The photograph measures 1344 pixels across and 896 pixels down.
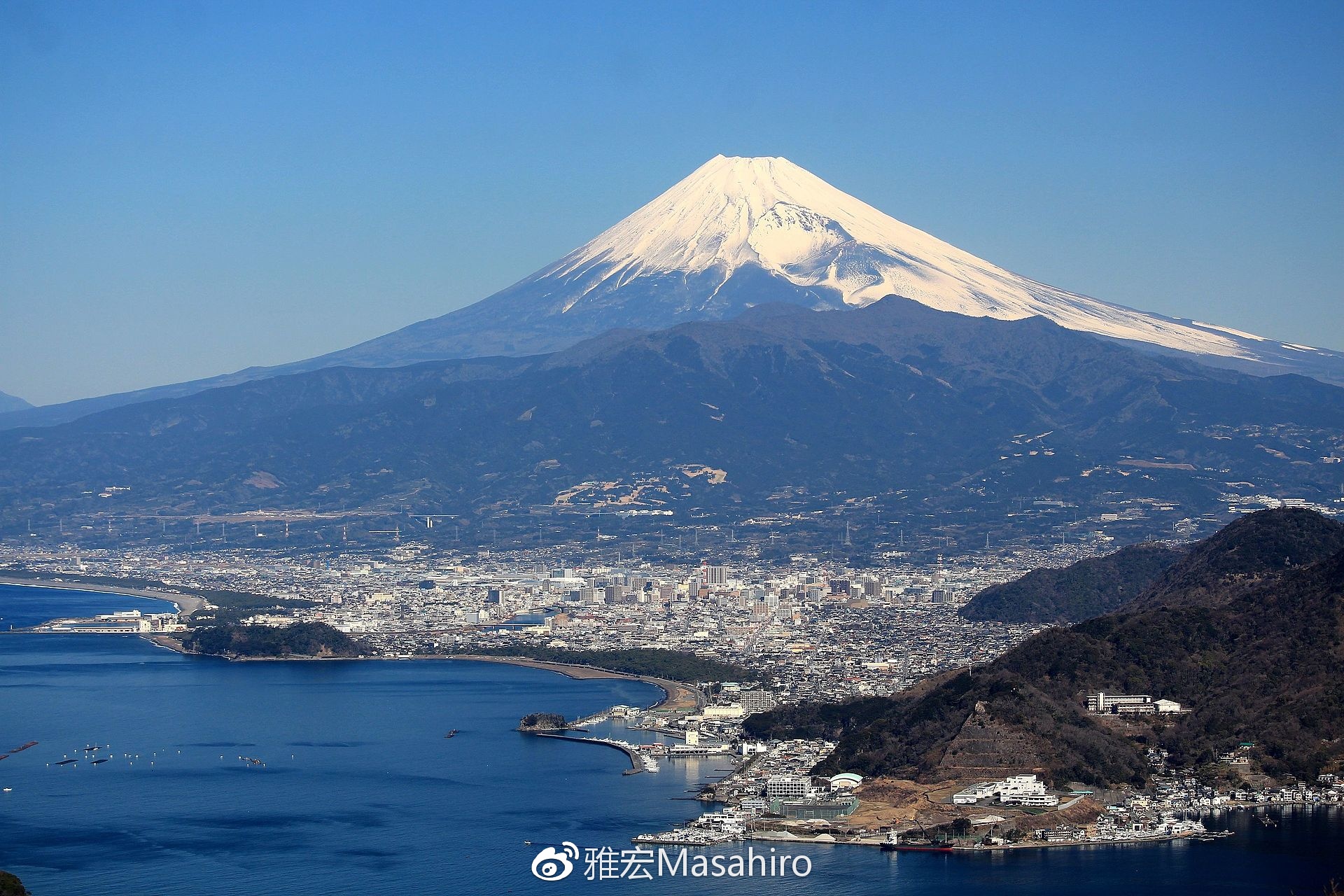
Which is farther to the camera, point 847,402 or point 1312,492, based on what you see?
point 847,402

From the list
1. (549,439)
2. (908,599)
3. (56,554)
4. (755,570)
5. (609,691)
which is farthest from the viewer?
(549,439)

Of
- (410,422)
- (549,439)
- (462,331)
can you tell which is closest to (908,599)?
(549,439)

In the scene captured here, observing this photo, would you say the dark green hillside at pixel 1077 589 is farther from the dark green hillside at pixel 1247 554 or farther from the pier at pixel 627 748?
the pier at pixel 627 748

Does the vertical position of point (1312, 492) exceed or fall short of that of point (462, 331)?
it falls short

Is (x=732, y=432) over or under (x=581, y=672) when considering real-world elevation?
over

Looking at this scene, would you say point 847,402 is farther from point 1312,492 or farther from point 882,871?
point 882,871

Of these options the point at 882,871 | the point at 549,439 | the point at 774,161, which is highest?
the point at 774,161

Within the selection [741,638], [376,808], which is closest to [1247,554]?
[741,638]

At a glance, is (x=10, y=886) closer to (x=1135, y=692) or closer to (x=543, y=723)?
(x=543, y=723)
